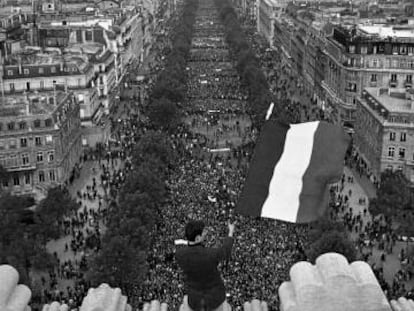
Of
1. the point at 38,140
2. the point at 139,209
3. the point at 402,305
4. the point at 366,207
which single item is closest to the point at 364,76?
the point at 366,207

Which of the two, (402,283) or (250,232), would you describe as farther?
(250,232)


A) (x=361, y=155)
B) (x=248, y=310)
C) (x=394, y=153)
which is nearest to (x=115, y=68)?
(x=361, y=155)

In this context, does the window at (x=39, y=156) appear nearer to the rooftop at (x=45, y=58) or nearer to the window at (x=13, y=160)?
the window at (x=13, y=160)

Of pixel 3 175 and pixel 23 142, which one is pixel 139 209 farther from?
pixel 23 142

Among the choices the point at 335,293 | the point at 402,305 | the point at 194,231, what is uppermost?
the point at 194,231

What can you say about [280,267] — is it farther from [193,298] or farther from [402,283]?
[193,298]

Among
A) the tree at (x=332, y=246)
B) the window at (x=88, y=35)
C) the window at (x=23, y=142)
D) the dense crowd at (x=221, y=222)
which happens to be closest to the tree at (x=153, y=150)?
the dense crowd at (x=221, y=222)
